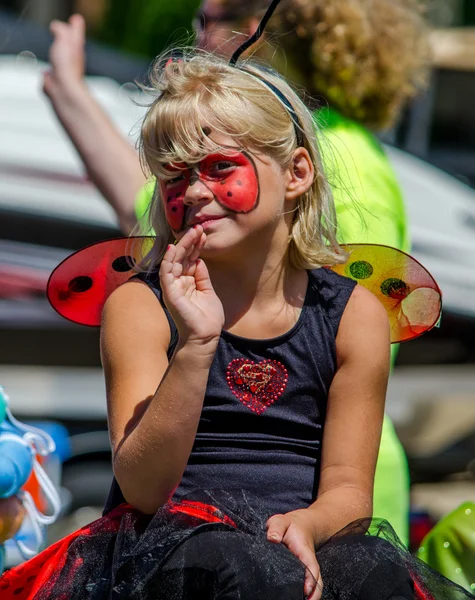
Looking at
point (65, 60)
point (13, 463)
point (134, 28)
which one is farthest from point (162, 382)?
point (134, 28)

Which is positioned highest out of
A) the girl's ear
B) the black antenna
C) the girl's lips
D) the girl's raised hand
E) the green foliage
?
the black antenna

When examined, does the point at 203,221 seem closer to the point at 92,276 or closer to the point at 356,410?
the point at 92,276

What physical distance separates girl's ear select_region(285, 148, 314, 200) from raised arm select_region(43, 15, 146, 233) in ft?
2.52

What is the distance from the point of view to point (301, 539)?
1689 millimetres

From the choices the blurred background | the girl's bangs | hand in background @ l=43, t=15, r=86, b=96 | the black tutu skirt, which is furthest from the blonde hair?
the blurred background

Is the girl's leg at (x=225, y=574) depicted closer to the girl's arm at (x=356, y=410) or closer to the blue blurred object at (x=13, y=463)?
the girl's arm at (x=356, y=410)

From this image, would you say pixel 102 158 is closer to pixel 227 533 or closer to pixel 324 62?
pixel 324 62

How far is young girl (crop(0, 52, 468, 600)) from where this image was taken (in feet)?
5.41

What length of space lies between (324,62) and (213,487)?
1222mm

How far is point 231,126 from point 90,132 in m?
1.12

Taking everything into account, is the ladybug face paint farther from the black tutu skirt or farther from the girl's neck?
the black tutu skirt

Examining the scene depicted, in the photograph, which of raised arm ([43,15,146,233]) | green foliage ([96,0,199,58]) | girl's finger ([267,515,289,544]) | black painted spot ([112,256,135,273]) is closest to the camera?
girl's finger ([267,515,289,544])

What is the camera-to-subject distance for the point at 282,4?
256cm

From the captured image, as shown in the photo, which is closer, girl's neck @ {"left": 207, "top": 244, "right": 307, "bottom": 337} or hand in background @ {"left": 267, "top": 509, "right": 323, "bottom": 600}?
hand in background @ {"left": 267, "top": 509, "right": 323, "bottom": 600}
